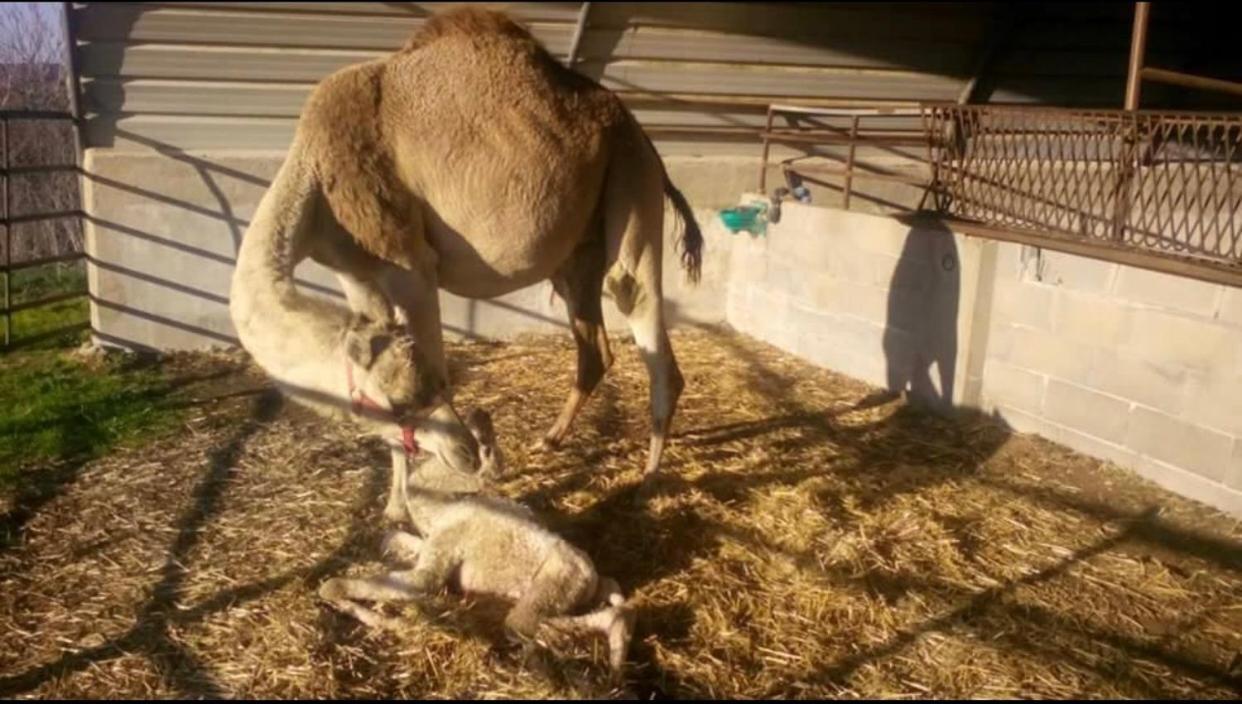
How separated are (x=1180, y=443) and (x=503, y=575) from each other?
10.7ft

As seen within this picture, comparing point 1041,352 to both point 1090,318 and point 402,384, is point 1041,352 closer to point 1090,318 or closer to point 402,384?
point 1090,318

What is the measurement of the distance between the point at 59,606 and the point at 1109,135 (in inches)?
194

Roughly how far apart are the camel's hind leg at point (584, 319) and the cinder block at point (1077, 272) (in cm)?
239

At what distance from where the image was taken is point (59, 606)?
328 cm

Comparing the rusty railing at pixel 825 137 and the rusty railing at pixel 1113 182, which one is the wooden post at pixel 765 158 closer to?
the rusty railing at pixel 825 137

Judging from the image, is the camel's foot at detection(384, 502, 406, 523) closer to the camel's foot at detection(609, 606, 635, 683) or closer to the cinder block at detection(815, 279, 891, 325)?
the camel's foot at detection(609, 606, 635, 683)

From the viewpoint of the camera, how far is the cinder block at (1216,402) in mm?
4133

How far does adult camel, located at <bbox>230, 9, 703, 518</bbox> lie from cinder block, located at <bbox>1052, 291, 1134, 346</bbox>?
6.89 ft

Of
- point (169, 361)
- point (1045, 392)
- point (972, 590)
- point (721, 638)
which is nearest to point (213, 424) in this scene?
point (169, 361)

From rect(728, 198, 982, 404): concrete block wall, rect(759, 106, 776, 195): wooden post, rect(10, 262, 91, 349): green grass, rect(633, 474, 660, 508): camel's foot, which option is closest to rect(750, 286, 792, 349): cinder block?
rect(728, 198, 982, 404): concrete block wall

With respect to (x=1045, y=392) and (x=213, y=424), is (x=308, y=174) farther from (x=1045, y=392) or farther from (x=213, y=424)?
(x=1045, y=392)

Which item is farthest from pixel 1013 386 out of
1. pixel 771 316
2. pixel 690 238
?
pixel 771 316

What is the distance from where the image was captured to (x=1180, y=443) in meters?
4.39

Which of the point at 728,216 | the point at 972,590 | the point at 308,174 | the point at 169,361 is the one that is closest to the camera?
the point at 972,590
